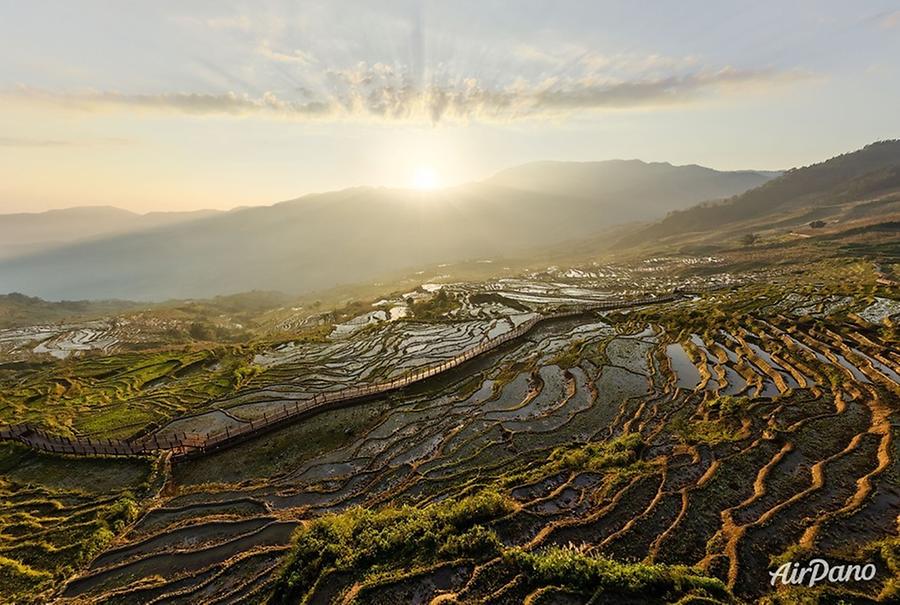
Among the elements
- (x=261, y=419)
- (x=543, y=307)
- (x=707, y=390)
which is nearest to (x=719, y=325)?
(x=707, y=390)

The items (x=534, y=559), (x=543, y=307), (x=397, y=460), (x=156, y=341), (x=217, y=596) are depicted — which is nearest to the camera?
(x=534, y=559)

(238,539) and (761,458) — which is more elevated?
(761,458)

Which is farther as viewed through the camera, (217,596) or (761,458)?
(761,458)

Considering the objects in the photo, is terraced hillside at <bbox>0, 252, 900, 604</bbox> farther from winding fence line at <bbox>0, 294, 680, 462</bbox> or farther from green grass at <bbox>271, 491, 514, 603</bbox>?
winding fence line at <bbox>0, 294, 680, 462</bbox>

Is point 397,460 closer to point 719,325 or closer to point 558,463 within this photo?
point 558,463

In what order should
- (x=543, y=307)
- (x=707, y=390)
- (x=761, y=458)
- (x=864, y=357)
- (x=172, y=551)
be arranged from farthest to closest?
1. (x=543, y=307)
2. (x=864, y=357)
3. (x=707, y=390)
4. (x=761, y=458)
5. (x=172, y=551)

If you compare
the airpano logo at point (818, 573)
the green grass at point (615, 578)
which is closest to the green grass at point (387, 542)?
the green grass at point (615, 578)
